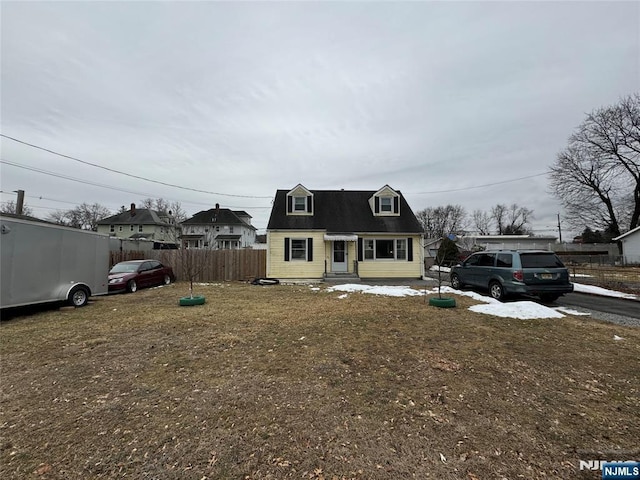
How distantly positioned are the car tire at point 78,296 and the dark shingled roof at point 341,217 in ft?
29.2

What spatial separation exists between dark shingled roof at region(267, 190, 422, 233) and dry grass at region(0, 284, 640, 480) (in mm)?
11512

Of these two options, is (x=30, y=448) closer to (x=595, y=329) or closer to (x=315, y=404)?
(x=315, y=404)

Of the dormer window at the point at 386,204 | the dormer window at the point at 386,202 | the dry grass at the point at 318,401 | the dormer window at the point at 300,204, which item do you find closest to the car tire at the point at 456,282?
the dry grass at the point at 318,401

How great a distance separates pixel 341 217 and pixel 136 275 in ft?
36.9

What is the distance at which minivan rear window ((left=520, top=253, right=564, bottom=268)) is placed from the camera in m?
9.06

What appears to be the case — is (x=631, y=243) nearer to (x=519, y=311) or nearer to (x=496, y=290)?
(x=496, y=290)

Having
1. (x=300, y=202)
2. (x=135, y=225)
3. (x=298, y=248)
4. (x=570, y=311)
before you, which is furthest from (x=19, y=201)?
(x=135, y=225)

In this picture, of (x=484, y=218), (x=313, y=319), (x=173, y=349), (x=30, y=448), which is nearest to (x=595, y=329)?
(x=313, y=319)

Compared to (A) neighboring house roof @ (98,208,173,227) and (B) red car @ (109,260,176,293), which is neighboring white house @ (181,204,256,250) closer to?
(A) neighboring house roof @ (98,208,173,227)

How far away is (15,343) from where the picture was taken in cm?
548

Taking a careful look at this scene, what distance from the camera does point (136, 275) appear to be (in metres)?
13.4

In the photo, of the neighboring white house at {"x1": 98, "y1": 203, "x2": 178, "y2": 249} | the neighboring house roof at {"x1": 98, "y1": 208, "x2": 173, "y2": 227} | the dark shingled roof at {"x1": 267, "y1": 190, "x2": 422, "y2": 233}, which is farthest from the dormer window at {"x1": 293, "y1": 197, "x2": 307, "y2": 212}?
the neighboring house roof at {"x1": 98, "y1": 208, "x2": 173, "y2": 227}

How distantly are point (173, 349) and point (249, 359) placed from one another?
4.72 feet

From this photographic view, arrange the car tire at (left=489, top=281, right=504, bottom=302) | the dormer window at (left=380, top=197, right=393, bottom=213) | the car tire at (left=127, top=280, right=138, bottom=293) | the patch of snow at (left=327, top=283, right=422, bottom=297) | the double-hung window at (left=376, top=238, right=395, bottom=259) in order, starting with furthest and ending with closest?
the dormer window at (left=380, top=197, right=393, bottom=213), the double-hung window at (left=376, top=238, right=395, bottom=259), the car tire at (left=127, top=280, right=138, bottom=293), the patch of snow at (left=327, top=283, right=422, bottom=297), the car tire at (left=489, top=281, right=504, bottom=302)
